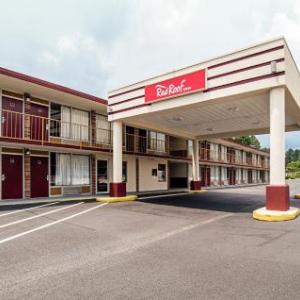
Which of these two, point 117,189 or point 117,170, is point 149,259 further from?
point 117,170

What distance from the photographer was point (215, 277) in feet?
14.5

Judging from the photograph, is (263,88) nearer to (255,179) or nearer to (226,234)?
(226,234)

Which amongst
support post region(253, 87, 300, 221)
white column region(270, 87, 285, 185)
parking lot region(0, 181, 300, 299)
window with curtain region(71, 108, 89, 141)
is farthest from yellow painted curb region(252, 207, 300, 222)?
window with curtain region(71, 108, 89, 141)

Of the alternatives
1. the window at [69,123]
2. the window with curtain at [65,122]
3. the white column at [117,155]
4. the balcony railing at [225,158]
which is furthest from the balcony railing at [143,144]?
the balcony railing at [225,158]

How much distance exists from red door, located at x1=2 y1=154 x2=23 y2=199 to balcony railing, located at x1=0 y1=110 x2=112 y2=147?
1.16 m

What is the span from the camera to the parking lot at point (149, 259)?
13.1 feet

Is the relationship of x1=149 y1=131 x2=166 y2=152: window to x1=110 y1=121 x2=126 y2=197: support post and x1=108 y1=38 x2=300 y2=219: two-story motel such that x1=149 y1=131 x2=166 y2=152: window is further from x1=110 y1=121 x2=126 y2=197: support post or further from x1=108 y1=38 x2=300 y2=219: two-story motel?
x1=110 y1=121 x2=126 y2=197: support post

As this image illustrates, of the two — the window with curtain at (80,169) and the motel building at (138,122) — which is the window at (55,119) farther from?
the window with curtain at (80,169)

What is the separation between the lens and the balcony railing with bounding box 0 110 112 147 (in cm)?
1499

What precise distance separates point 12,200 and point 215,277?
12.7m

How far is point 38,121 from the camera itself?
16.3 m

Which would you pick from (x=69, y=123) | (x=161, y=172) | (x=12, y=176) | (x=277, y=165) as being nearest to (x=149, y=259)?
(x=277, y=165)

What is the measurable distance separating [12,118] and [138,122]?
6.29m

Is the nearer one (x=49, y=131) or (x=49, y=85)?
(x=49, y=85)
